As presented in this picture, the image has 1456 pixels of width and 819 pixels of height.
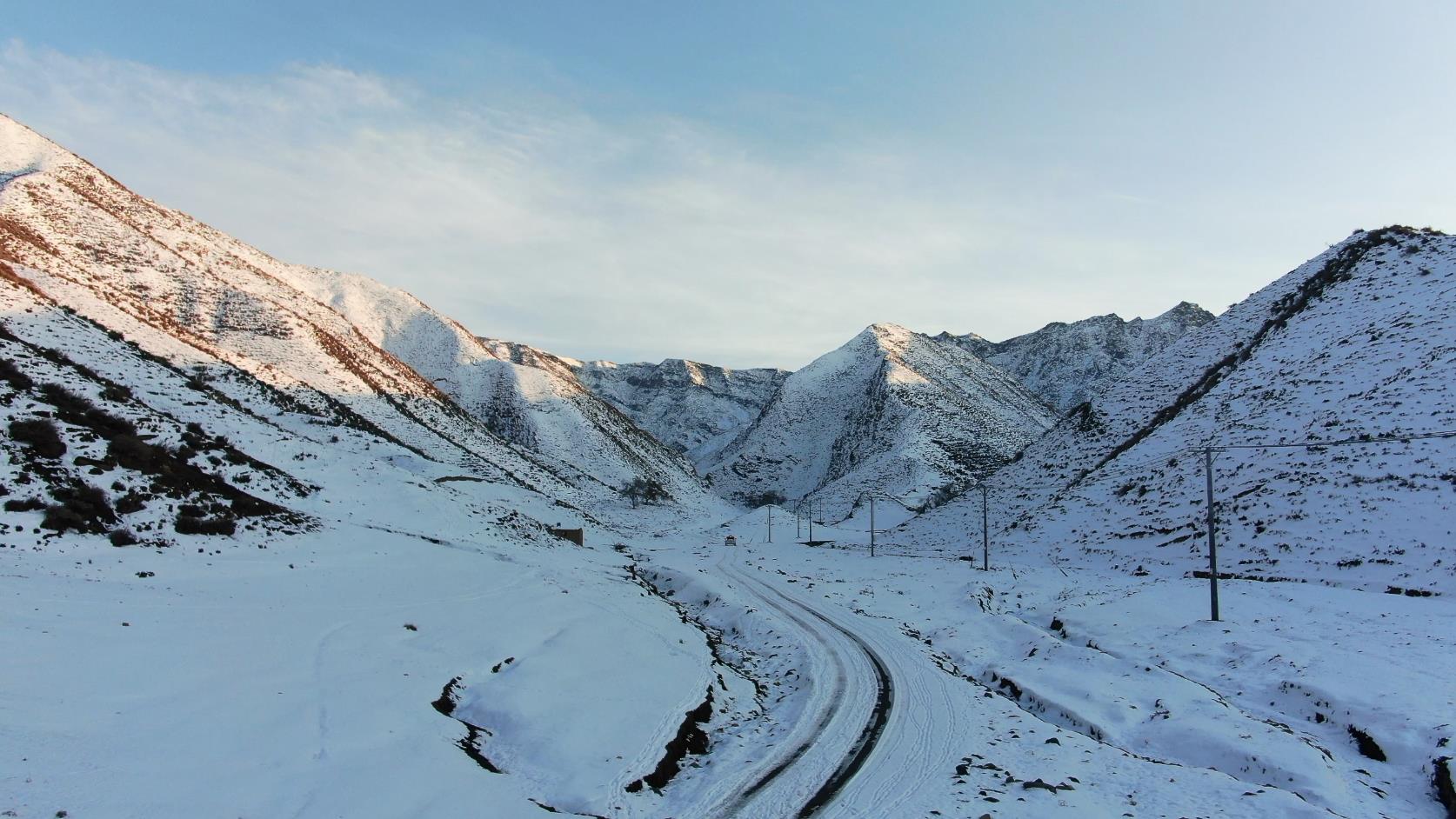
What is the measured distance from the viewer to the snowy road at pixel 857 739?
970 centimetres

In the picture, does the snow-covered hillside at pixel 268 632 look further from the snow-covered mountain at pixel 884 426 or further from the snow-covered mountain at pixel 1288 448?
the snow-covered mountain at pixel 884 426

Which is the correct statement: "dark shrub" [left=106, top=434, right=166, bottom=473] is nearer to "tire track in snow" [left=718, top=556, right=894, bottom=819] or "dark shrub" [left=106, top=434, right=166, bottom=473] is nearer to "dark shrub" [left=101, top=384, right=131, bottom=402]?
"dark shrub" [left=101, top=384, right=131, bottom=402]

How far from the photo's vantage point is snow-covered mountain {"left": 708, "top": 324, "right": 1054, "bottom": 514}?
108 m

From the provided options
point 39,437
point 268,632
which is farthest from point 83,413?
point 268,632

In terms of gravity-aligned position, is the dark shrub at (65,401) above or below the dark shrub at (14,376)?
below

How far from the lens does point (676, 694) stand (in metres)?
13.8

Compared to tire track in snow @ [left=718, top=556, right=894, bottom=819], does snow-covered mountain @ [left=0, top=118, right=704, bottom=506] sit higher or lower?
higher

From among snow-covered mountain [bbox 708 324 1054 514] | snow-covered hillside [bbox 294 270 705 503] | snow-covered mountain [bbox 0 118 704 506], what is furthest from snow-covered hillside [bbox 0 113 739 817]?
snow-covered mountain [bbox 708 324 1054 514]

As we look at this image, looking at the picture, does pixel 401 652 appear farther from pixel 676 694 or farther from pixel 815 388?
pixel 815 388

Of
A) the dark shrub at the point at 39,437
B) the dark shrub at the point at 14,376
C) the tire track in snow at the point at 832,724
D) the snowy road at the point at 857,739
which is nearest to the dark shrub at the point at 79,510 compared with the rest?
the dark shrub at the point at 39,437

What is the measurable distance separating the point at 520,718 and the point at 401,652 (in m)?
3.36

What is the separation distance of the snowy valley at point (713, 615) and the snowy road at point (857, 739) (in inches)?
3.5

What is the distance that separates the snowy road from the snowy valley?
9 cm

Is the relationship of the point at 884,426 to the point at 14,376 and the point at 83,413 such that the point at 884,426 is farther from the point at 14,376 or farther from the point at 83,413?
the point at 14,376
